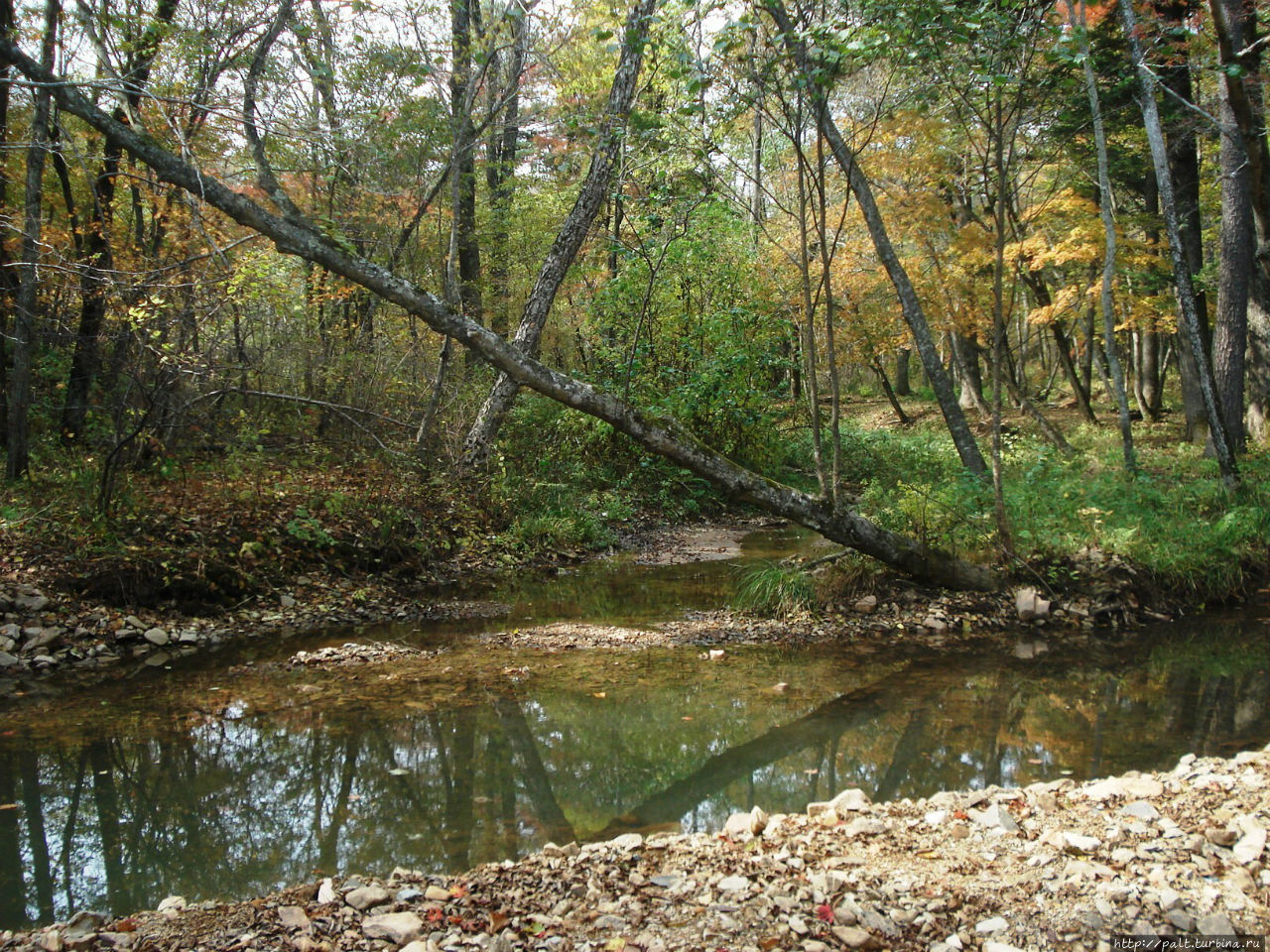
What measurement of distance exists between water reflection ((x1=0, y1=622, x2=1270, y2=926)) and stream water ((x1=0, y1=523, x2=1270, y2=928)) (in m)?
0.02

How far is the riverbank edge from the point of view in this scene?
648cm

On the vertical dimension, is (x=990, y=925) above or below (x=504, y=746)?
above

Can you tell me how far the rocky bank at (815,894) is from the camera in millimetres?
2631

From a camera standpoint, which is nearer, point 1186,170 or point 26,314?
point 26,314

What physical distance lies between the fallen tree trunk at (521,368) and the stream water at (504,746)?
4.08 feet

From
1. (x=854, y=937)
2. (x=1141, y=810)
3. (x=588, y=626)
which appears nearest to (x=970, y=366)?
(x=588, y=626)

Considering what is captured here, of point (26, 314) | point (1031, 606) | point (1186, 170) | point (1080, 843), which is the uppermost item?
point (1186, 170)

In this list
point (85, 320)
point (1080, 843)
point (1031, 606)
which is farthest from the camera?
point (85, 320)

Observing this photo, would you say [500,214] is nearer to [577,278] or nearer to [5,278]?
[577,278]

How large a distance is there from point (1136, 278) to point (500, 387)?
1154 centimetres

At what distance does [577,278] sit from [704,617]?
9435 millimetres

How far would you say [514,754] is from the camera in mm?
4762

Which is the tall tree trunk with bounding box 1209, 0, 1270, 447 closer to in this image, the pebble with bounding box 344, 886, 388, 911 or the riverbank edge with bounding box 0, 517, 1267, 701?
the riverbank edge with bounding box 0, 517, 1267, 701

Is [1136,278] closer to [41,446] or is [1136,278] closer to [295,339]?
[295,339]
